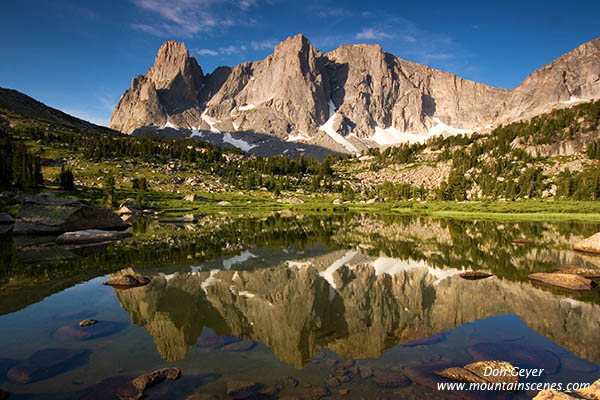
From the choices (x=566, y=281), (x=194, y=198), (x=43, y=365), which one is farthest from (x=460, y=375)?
(x=194, y=198)

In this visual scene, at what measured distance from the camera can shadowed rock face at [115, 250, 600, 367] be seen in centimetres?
967

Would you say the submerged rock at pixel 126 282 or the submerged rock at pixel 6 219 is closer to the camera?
the submerged rock at pixel 126 282

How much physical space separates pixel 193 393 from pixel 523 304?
1267 centimetres

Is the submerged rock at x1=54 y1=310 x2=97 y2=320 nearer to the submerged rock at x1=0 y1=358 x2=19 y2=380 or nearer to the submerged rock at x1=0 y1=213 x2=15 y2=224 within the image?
the submerged rock at x1=0 y1=358 x2=19 y2=380

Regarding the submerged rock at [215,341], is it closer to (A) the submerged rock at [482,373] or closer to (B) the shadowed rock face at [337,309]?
(B) the shadowed rock face at [337,309]

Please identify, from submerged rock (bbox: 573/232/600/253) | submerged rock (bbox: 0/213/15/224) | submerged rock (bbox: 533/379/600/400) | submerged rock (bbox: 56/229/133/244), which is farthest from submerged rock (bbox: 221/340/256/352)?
submerged rock (bbox: 0/213/15/224)

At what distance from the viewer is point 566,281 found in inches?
586

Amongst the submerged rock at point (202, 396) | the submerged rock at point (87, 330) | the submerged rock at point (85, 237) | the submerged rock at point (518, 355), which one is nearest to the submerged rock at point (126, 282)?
the submerged rock at point (87, 330)

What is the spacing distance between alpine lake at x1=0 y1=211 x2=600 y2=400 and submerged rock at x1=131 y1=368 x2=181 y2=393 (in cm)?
17

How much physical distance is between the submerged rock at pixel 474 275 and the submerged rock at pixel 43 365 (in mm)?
16624

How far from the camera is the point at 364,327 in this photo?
1061 centimetres

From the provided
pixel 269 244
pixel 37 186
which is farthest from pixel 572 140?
pixel 37 186

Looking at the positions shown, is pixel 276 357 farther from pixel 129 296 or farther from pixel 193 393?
pixel 129 296

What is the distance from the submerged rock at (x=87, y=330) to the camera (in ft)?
32.0
